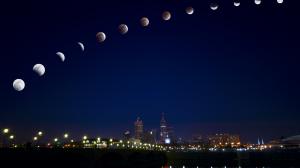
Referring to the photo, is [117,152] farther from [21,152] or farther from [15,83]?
[15,83]

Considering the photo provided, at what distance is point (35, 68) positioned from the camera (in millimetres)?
27297

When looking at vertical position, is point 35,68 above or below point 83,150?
above

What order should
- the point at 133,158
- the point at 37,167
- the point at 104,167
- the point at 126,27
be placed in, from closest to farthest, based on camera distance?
the point at 126,27
the point at 37,167
the point at 104,167
the point at 133,158

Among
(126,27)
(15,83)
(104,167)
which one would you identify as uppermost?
(126,27)

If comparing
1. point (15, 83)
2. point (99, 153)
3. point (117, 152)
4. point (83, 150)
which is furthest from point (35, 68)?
point (117, 152)

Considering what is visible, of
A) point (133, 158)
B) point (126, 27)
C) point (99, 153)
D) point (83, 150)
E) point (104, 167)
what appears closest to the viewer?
point (126, 27)

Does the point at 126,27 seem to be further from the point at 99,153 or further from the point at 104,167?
the point at 104,167

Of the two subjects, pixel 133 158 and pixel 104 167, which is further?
pixel 133 158

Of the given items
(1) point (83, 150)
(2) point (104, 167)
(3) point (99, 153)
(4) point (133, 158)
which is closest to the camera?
(1) point (83, 150)

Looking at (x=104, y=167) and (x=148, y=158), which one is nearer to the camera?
(x=104, y=167)

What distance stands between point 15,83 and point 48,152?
24.4 meters

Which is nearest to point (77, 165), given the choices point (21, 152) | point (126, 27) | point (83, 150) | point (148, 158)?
point (83, 150)

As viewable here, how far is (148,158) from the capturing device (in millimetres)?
105125

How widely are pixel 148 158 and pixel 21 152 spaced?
62.3 metres
